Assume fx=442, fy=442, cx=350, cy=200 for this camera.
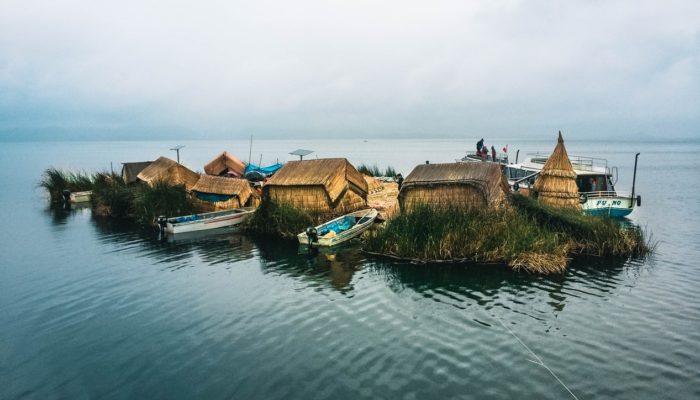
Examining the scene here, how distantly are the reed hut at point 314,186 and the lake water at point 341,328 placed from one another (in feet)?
17.5

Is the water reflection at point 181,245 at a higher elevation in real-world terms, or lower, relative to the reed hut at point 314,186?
lower

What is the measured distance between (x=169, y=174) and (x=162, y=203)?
4328 millimetres

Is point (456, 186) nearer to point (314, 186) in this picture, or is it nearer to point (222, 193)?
point (314, 186)

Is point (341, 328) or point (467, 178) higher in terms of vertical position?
point (467, 178)

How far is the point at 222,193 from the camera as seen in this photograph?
31.4 metres

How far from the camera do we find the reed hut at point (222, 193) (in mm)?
31328

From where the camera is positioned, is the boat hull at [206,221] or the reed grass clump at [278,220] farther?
the boat hull at [206,221]

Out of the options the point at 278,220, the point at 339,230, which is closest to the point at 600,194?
the point at 339,230

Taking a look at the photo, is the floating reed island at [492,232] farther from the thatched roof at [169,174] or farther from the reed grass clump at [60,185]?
the reed grass clump at [60,185]

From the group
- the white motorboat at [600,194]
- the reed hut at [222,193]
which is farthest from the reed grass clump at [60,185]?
the white motorboat at [600,194]

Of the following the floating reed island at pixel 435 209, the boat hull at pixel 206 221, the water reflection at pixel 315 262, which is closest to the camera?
the water reflection at pixel 315 262

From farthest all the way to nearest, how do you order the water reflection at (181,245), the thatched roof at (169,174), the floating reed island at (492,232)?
the thatched roof at (169,174)
the water reflection at (181,245)
the floating reed island at (492,232)

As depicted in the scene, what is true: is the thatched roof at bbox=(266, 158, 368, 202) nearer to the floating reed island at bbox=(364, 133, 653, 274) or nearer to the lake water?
the lake water

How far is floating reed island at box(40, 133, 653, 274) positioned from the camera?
1873 centimetres
